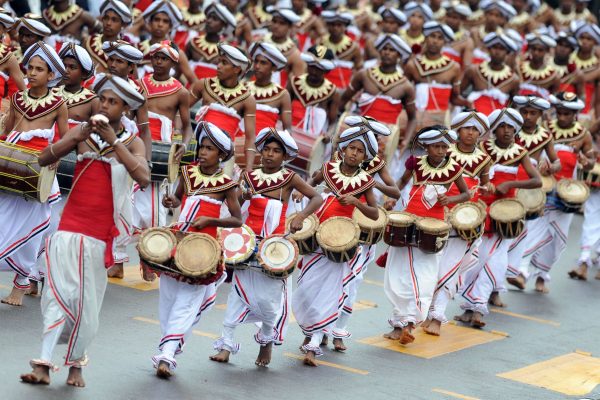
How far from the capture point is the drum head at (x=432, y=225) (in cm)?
1178

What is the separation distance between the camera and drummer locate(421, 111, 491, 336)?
41.1ft

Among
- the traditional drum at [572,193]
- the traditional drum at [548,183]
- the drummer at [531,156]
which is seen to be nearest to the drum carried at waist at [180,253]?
the drummer at [531,156]

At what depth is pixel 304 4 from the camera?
835 inches

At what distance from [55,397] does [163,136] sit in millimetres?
4417

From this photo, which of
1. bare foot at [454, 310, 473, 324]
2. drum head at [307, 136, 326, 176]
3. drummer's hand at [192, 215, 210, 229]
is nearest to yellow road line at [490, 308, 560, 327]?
bare foot at [454, 310, 473, 324]

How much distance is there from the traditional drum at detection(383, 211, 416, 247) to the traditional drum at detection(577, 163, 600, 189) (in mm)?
4466

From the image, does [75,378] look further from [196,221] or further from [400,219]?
[400,219]

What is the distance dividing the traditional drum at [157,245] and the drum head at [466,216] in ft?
12.2

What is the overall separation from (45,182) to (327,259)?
224 centimetres

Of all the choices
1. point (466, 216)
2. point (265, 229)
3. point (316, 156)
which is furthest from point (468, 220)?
point (316, 156)

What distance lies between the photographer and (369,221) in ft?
37.7

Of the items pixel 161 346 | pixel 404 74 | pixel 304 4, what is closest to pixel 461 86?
pixel 404 74

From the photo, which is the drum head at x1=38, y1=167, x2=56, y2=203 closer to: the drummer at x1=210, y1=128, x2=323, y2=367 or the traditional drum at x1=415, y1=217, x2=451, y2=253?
the drummer at x1=210, y1=128, x2=323, y2=367

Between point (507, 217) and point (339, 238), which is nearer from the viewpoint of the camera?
point (339, 238)
